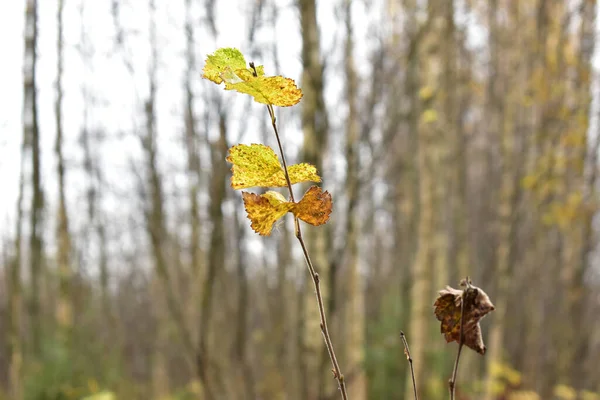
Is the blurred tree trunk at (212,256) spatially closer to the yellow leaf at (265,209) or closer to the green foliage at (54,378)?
the yellow leaf at (265,209)

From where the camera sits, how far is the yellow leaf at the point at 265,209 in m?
0.61

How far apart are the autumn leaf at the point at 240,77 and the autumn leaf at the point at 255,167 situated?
2.4 inches

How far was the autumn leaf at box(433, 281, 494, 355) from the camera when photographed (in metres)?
0.67

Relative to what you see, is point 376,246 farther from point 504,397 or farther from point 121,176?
point 121,176

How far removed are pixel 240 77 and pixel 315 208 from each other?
0.18 m

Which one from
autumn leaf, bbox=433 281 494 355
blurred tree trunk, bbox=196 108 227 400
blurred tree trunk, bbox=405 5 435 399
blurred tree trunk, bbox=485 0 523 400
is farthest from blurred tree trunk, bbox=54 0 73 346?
autumn leaf, bbox=433 281 494 355

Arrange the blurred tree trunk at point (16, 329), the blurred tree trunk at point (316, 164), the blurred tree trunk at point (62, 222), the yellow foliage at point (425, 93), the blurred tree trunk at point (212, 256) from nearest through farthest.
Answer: the blurred tree trunk at point (212, 256) < the blurred tree trunk at point (316, 164) < the yellow foliage at point (425, 93) < the blurred tree trunk at point (16, 329) < the blurred tree trunk at point (62, 222)

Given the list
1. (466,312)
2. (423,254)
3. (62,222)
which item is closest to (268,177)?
(466,312)

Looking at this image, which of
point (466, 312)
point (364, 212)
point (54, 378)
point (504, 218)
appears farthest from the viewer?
point (364, 212)

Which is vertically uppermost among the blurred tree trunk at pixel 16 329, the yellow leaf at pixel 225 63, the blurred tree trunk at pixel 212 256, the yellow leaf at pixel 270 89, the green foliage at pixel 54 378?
the yellow leaf at pixel 225 63

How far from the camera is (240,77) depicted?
0.58m

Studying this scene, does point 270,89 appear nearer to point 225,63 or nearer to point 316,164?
point 225,63

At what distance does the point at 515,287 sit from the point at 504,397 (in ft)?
5.79

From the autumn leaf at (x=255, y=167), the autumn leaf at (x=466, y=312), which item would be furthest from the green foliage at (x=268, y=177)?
the autumn leaf at (x=466, y=312)
